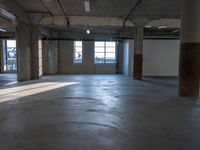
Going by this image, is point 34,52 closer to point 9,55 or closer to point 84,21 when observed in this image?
point 84,21

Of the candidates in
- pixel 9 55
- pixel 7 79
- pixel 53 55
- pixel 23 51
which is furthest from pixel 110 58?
pixel 9 55

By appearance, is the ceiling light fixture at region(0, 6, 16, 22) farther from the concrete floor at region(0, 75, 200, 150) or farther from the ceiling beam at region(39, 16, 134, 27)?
the concrete floor at region(0, 75, 200, 150)

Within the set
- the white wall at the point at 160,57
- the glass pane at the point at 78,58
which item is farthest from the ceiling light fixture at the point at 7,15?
the white wall at the point at 160,57

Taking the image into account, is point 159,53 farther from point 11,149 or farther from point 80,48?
point 11,149

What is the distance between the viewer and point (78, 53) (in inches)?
547

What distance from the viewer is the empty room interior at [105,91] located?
8.39 ft

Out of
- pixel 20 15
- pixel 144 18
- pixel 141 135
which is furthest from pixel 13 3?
pixel 141 135

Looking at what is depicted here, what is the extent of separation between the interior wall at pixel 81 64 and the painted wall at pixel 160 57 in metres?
2.62

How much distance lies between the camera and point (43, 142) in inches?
93.9

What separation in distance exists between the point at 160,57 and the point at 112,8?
5.84 metres

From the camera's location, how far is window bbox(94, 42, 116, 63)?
13983mm

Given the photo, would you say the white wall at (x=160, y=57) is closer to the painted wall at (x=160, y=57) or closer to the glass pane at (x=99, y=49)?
the painted wall at (x=160, y=57)

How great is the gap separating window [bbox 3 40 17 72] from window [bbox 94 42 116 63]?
6.30m

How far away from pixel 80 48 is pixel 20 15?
20.6ft
